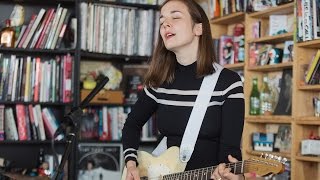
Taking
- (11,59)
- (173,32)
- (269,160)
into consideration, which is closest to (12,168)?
(11,59)

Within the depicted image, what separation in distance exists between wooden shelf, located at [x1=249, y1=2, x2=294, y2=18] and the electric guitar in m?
1.58

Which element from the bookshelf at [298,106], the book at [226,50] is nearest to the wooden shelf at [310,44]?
the bookshelf at [298,106]

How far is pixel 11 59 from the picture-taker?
3.89 metres

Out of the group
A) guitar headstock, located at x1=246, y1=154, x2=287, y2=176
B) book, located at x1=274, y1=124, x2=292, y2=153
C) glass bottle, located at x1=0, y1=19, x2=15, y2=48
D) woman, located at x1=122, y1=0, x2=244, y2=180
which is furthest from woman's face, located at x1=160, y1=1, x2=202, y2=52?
glass bottle, located at x1=0, y1=19, x2=15, y2=48

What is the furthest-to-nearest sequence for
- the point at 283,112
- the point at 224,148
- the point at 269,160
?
the point at 283,112 < the point at 224,148 < the point at 269,160

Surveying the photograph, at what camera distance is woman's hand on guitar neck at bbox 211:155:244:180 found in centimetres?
182

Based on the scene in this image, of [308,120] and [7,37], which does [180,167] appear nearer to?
[308,120]

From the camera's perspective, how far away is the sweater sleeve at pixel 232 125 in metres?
1.94

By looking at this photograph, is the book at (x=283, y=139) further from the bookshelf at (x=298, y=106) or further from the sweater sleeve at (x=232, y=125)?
the sweater sleeve at (x=232, y=125)

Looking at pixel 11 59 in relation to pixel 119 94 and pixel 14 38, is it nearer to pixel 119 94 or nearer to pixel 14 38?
pixel 14 38

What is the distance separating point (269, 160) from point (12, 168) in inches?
101

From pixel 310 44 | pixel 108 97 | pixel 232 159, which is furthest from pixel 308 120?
pixel 108 97

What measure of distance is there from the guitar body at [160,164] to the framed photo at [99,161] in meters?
1.90

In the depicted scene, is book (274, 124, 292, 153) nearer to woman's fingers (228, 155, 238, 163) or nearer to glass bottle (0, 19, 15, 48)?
woman's fingers (228, 155, 238, 163)
